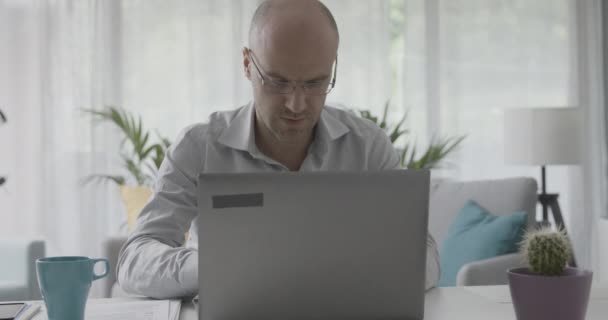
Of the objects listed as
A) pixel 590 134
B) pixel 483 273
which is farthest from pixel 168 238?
pixel 590 134

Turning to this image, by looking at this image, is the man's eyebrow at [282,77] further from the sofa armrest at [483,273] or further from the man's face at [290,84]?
the sofa armrest at [483,273]

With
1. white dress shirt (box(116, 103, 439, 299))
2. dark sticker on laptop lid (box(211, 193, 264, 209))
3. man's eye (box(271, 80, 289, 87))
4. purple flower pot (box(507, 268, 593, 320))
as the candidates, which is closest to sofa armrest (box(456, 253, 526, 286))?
white dress shirt (box(116, 103, 439, 299))

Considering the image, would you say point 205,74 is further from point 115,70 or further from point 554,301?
point 554,301

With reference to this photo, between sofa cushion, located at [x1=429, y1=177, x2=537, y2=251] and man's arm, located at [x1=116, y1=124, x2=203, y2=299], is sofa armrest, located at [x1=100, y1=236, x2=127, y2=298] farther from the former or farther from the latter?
man's arm, located at [x1=116, y1=124, x2=203, y2=299]

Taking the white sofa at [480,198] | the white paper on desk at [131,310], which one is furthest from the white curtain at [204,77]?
the white paper on desk at [131,310]

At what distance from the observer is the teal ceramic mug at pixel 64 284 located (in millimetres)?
1175

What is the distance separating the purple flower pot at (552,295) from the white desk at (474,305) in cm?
20

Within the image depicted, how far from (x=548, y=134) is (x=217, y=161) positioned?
7.44ft

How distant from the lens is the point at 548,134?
3.67 meters

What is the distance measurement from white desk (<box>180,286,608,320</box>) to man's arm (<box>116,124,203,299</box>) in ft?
0.20

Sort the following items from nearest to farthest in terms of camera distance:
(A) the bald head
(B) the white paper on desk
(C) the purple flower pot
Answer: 1. (C) the purple flower pot
2. (B) the white paper on desk
3. (A) the bald head

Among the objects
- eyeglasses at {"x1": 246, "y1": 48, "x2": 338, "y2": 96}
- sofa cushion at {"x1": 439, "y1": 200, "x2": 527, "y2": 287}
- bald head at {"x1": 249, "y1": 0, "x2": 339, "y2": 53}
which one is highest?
bald head at {"x1": 249, "y1": 0, "x2": 339, "y2": 53}

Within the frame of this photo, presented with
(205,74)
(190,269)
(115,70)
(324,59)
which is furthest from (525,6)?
(190,269)

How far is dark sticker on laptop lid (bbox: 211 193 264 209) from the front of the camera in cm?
108
